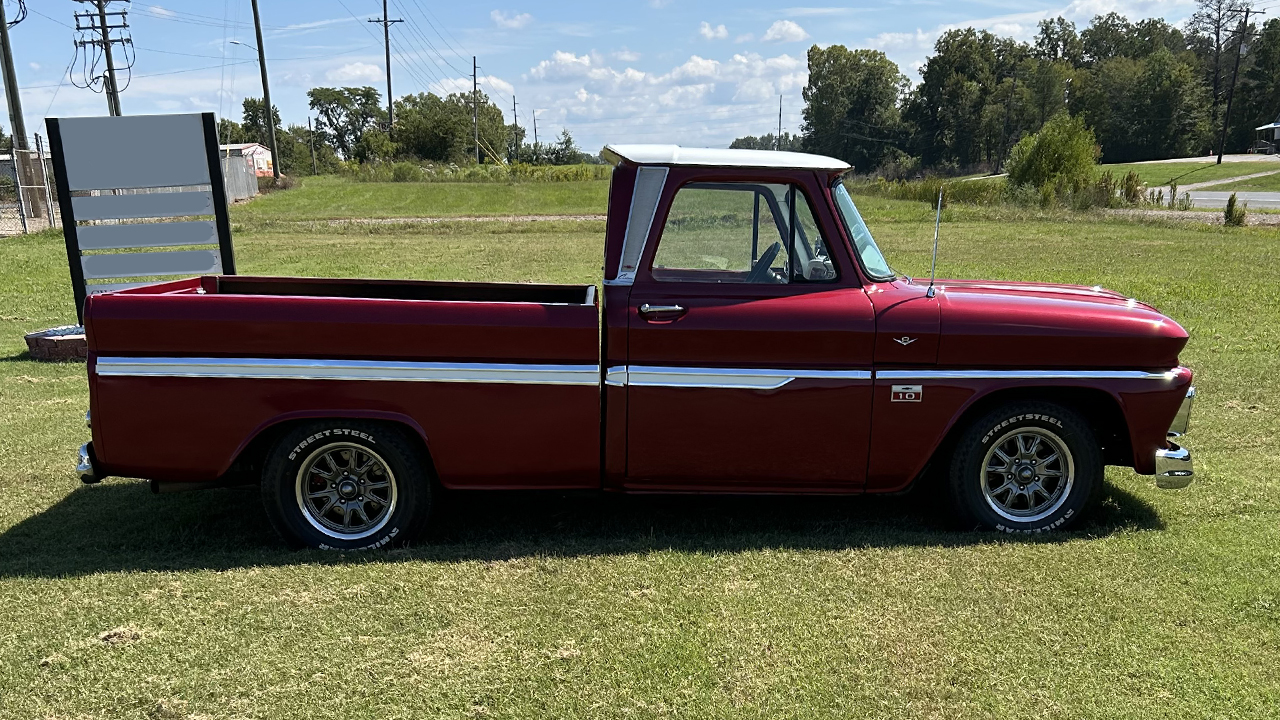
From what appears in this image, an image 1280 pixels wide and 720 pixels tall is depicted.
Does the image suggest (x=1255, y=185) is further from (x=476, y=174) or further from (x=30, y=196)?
(x=30, y=196)

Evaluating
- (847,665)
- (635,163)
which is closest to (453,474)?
(635,163)

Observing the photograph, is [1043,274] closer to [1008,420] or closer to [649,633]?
[1008,420]

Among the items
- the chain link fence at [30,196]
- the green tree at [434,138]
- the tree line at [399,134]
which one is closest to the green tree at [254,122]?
the tree line at [399,134]

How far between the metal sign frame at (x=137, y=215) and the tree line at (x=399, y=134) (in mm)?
35189

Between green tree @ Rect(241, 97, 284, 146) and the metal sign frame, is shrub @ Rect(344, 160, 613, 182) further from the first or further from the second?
green tree @ Rect(241, 97, 284, 146)

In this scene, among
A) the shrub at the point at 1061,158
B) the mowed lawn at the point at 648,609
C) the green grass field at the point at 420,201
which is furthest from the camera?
the green grass field at the point at 420,201

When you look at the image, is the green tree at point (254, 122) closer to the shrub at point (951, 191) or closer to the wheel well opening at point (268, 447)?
the shrub at point (951, 191)

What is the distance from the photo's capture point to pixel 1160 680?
324 centimetres

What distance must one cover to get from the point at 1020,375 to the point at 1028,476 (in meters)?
0.56

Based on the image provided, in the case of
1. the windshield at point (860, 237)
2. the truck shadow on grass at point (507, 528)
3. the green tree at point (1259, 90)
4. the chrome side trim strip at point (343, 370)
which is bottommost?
the truck shadow on grass at point (507, 528)

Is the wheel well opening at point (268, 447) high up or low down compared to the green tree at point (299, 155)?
down

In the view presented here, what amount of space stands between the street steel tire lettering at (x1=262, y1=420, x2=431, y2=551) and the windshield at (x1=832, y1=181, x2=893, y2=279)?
7.84 feet

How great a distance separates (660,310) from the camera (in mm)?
4168

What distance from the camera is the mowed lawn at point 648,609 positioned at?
3.16m
